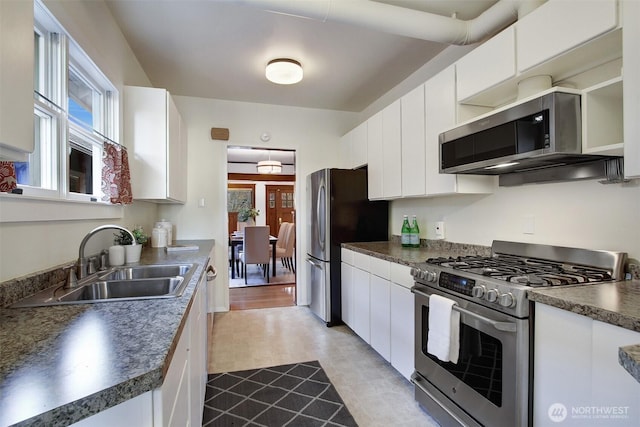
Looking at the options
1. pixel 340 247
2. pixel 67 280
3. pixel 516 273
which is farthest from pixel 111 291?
pixel 340 247

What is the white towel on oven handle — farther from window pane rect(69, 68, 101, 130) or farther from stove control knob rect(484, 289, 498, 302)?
window pane rect(69, 68, 101, 130)

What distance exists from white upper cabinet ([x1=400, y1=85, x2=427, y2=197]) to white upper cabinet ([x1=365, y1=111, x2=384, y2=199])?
0.40 meters

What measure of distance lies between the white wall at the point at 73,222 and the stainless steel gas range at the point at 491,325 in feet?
6.10

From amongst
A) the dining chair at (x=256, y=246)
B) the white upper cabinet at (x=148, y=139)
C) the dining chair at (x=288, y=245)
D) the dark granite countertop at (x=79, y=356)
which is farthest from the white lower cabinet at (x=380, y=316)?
the dining chair at (x=288, y=245)

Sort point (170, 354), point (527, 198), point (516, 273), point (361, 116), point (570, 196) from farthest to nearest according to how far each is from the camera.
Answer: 1. point (361, 116)
2. point (527, 198)
3. point (570, 196)
4. point (516, 273)
5. point (170, 354)

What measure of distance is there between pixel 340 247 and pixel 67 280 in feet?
7.54

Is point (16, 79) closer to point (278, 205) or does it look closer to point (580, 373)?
point (580, 373)

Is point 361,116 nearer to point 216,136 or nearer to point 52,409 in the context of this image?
point 216,136

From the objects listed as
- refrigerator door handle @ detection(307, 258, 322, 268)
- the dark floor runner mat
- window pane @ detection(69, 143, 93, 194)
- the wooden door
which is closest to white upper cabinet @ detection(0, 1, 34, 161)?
window pane @ detection(69, 143, 93, 194)

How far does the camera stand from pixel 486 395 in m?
1.45

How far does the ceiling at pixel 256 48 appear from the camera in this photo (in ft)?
7.10

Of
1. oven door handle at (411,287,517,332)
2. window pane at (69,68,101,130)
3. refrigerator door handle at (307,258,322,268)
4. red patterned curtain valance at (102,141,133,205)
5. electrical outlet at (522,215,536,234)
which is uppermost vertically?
window pane at (69,68,101,130)

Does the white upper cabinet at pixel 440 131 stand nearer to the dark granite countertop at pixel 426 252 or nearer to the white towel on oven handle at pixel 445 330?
the dark granite countertop at pixel 426 252

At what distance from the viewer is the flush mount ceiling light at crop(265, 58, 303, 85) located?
9.07 ft
